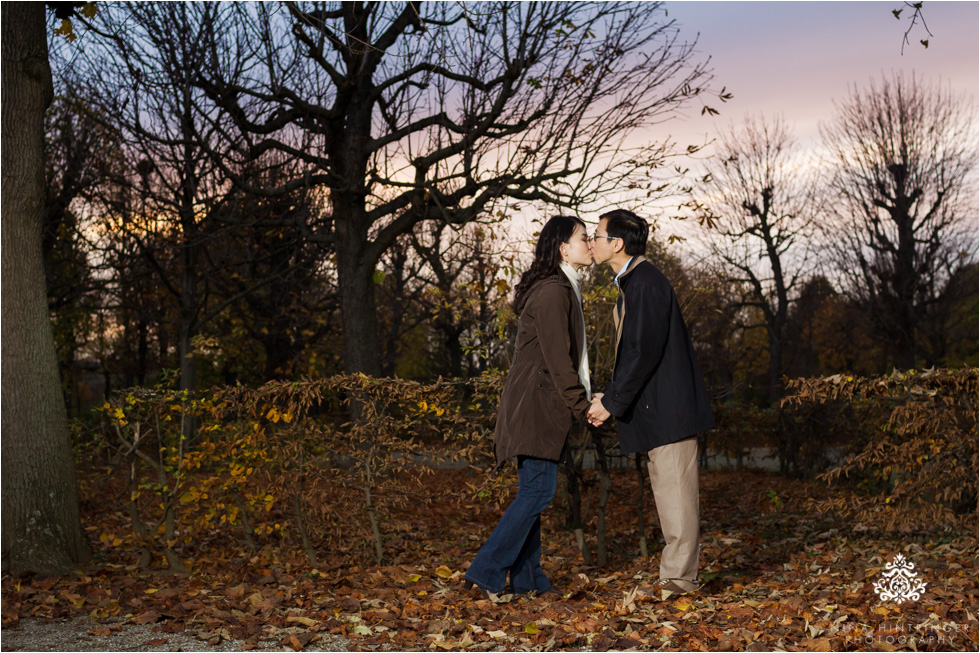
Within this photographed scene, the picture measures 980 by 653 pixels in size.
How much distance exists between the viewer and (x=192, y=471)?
589cm

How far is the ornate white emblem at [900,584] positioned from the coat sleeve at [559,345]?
7.08 ft

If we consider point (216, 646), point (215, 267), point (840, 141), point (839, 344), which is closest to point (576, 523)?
point (216, 646)

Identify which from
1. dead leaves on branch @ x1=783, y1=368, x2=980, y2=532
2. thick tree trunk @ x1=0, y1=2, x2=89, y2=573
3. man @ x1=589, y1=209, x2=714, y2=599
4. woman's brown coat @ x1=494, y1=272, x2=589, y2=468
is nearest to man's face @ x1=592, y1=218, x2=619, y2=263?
man @ x1=589, y1=209, x2=714, y2=599

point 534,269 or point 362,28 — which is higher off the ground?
point 362,28

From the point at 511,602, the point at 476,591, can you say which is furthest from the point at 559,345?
the point at 476,591

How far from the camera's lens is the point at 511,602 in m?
4.35

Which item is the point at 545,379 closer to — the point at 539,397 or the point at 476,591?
the point at 539,397

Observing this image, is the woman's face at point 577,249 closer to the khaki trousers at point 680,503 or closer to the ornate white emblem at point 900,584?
the khaki trousers at point 680,503

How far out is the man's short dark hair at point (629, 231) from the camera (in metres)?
4.42

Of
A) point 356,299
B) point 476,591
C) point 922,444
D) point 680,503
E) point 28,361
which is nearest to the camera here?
point 680,503

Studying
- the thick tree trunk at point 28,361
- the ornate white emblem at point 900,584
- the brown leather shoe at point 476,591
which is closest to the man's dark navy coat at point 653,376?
the brown leather shoe at point 476,591

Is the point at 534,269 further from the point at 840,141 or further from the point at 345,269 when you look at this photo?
the point at 840,141

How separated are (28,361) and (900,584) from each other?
579 cm

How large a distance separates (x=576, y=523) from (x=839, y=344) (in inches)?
1107
